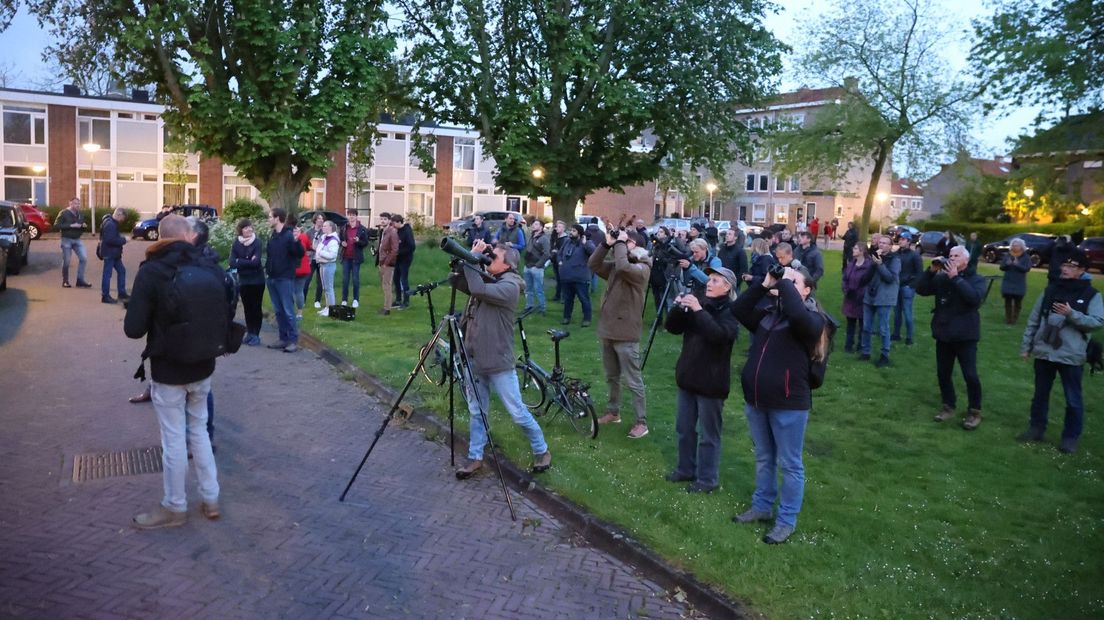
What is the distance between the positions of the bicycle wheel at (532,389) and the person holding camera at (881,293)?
18.9 ft

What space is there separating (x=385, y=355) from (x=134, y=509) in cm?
591

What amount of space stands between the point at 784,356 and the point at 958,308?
166 inches

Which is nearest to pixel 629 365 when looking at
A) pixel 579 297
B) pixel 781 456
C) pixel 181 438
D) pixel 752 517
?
pixel 752 517

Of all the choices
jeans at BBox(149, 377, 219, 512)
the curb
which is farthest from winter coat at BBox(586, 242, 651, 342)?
jeans at BBox(149, 377, 219, 512)

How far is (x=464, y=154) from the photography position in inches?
2243

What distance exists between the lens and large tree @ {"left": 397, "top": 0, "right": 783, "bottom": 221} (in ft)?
79.6

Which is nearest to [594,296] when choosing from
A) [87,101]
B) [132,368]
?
[132,368]

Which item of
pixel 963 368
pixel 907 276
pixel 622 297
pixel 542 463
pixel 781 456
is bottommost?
pixel 542 463

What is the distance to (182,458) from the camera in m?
5.78

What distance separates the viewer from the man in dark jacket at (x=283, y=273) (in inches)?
486

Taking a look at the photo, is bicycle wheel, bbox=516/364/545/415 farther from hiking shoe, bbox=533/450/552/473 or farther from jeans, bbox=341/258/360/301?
jeans, bbox=341/258/360/301

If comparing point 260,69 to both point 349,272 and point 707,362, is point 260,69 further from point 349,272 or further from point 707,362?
point 707,362

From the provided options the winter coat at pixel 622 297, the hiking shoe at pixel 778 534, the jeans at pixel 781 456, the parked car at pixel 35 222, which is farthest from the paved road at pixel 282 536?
the parked car at pixel 35 222

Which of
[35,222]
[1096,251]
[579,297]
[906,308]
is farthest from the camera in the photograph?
[1096,251]
